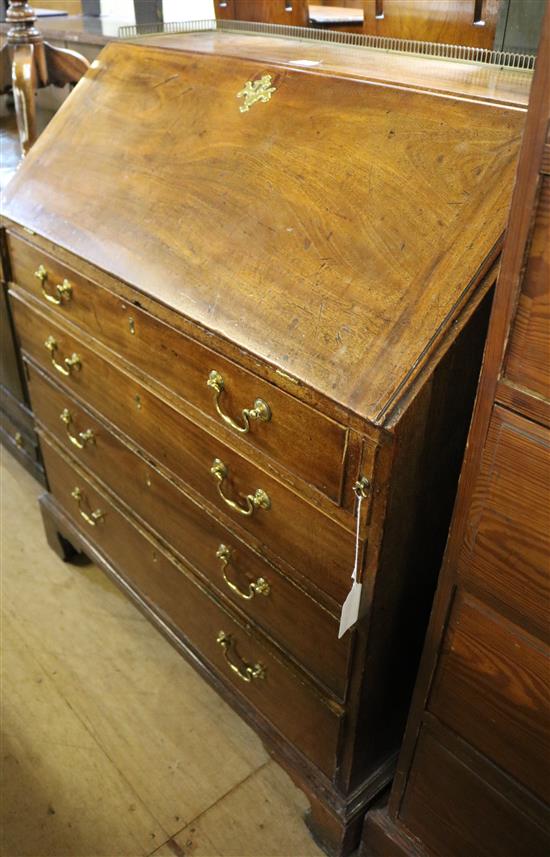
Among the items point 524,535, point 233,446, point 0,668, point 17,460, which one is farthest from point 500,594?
point 17,460

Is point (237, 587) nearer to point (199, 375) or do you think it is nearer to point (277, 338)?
point (199, 375)

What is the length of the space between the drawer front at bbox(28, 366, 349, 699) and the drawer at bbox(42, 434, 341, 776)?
0.06m

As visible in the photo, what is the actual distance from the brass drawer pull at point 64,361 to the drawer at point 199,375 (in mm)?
86

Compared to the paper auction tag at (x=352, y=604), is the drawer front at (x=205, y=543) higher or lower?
lower

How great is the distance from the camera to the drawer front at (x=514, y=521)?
74cm

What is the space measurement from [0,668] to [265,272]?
1.22 meters

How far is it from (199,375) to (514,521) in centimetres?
50

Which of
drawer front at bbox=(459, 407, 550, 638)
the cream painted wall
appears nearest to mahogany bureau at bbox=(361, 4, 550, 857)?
drawer front at bbox=(459, 407, 550, 638)

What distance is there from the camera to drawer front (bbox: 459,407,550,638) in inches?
29.0

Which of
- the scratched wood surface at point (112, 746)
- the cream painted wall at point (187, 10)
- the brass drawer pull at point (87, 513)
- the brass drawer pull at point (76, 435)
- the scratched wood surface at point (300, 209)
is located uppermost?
the cream painted wall at point (187, 10)

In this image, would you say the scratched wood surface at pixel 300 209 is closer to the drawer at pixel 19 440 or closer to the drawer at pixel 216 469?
the drawer at pixel 216 469

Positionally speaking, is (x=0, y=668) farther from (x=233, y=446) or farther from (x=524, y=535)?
(x=524, y=535)

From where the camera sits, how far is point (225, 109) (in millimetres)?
1160

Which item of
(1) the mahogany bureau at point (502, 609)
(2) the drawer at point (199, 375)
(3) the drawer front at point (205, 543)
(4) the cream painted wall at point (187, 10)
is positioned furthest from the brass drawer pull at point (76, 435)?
(4) the cream painted wall at point (187, 10)
